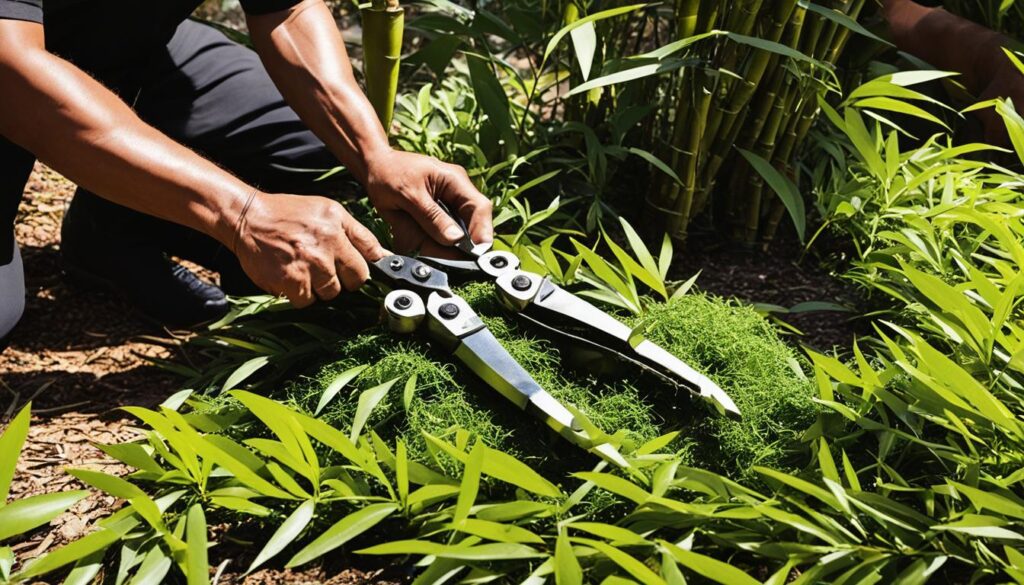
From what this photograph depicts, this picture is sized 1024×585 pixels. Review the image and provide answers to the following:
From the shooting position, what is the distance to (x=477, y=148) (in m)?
1.64

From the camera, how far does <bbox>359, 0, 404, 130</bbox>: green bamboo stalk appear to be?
150 cm

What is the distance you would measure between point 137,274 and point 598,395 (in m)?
0.89

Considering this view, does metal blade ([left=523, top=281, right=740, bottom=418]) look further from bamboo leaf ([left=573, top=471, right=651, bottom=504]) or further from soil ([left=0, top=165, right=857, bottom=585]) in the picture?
soil ([left=0, top=165, right=857, bottom=585])

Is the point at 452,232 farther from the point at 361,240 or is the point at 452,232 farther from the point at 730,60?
the point at 730,60

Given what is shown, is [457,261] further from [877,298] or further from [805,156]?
[805,156]

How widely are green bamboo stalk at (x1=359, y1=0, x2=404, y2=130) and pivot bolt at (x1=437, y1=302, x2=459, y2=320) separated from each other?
53cm

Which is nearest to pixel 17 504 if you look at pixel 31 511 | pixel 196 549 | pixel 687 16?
pixel 31 511

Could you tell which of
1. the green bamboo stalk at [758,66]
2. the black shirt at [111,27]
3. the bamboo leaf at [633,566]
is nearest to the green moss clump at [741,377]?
the bamboo leaf at [633,566]

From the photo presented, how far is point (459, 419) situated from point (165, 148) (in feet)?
1.74

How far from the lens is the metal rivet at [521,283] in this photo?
125cm

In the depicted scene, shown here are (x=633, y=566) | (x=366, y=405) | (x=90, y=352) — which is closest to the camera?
(x=633, y=566)

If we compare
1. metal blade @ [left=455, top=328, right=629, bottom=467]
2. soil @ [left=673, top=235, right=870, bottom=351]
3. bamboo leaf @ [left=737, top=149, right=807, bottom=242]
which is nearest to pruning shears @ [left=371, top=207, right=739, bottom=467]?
metal blade @ [left=455, top=328, right=629, bottom=467]

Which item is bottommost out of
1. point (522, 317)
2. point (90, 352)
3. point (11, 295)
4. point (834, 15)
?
point (90, 352)

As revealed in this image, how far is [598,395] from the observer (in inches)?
49.1
